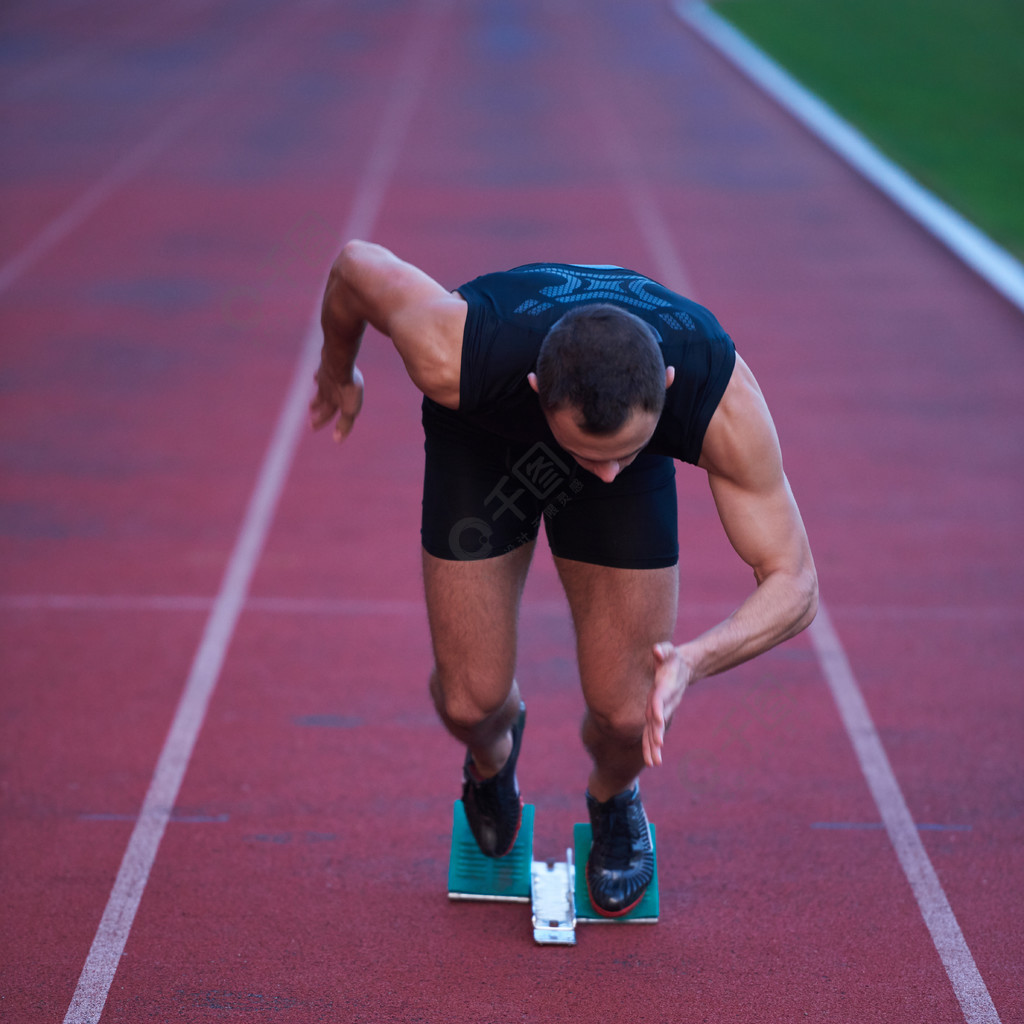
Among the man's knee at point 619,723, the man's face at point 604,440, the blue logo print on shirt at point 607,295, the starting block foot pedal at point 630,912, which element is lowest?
the starting block foot pedal at point 630,912

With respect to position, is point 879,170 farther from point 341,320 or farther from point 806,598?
point 806,598

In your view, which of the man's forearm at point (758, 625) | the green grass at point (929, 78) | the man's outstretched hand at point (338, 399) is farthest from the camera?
the green grass at point (929, 78)

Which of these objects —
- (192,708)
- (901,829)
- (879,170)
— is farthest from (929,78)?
(192,708)

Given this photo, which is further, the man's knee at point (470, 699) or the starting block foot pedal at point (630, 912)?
the starting block foot pedal at point (630, 912)

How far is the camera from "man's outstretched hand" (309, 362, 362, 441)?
10.9 feet

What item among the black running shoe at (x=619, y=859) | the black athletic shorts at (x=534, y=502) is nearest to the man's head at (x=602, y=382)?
the black athletic shorts at (x=534, y=502)

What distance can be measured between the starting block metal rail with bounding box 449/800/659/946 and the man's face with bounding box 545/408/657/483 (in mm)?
1271

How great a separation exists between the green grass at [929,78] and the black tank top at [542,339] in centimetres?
836

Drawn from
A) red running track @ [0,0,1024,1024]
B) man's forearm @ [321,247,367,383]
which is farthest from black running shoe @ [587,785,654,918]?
man's forearm @ [321,247,367,383]

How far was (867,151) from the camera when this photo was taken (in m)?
13.2

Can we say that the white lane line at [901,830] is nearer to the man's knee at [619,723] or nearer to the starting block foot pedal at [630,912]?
the starting block foot pedal at [630,912]

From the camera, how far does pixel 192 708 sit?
13.6ft

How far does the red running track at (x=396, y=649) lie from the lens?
303 cm

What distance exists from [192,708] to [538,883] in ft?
4.90
